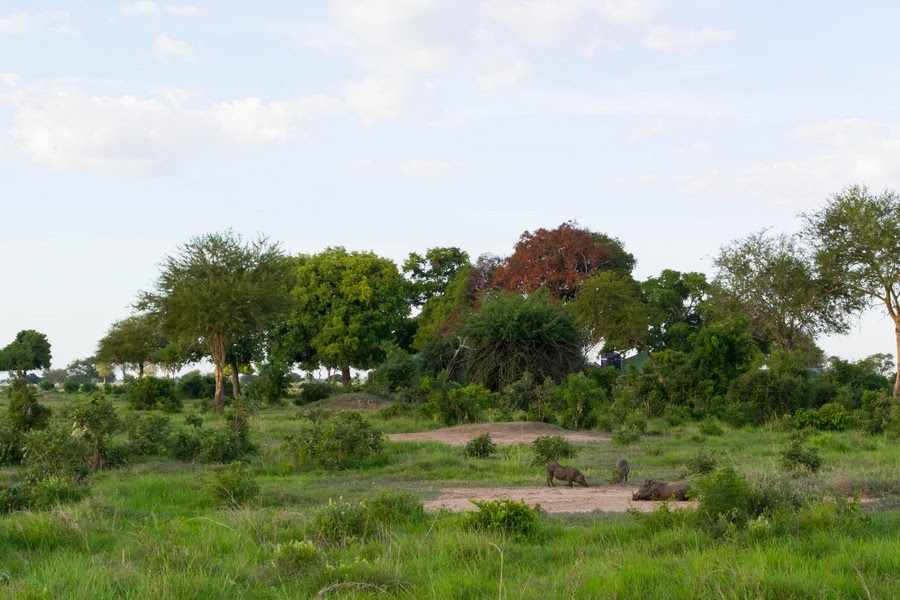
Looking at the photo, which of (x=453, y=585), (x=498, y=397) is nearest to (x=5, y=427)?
(x=453, y=585)

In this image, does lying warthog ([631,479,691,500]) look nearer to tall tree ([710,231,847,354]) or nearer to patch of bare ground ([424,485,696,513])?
patch of bare ground ([424,485,696,513])

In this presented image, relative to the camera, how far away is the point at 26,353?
70.0 m

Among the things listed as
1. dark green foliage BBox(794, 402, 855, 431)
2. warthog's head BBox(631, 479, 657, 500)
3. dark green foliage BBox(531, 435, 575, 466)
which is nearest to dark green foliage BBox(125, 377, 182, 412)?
dark green foliage BBox(531, 435, 575, 466)

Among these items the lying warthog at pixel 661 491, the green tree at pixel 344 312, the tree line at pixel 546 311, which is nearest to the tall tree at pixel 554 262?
the tree line at pixel 546 311

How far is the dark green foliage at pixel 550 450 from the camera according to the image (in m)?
15.2

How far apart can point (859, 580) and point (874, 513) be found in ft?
10.8

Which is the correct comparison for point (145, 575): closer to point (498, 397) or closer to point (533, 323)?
point (498, 397)

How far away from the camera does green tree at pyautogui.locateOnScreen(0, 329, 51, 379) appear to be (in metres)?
69.0

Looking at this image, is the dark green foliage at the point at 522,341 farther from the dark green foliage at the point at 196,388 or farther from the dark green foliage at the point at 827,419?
the dark green foliage at the point at 196,388

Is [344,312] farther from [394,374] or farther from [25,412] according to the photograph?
[25,412]

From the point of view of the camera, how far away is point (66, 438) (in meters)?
13.6

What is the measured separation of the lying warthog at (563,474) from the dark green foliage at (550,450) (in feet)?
7.46

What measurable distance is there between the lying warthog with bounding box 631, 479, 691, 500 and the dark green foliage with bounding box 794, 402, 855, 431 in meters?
11.7

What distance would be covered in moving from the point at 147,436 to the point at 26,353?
60.0m
